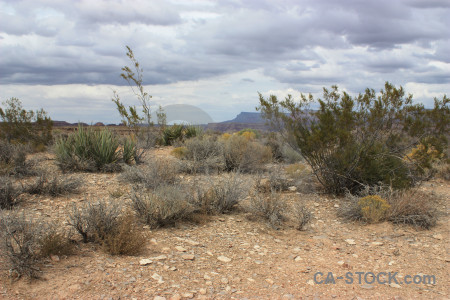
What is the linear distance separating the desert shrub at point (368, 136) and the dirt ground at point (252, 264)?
1670 mm

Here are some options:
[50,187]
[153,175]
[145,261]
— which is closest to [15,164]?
[50,187]

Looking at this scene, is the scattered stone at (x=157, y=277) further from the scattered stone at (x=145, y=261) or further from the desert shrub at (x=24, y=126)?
the desert shrub at (x=24, y=126)

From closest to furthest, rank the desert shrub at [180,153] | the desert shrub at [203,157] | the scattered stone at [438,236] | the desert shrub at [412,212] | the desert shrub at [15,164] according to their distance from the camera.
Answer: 1. the scattered stone at [438,236]
2. the desert shrub at [412,212]
3. the desert shrub at [15,164]
4. the desert shrub at [203,157]
5. the desert shrub at [180,153]

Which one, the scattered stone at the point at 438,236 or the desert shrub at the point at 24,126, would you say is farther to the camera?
the desert shrub at the point at 24,126

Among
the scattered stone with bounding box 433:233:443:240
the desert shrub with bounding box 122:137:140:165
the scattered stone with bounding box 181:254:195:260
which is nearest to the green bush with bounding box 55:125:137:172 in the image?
the desert shrub with bounding box 122:137:140:165

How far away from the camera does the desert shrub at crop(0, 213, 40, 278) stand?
3.66 metres

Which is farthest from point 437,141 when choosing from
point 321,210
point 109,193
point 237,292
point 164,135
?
point 164,135

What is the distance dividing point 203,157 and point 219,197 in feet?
14.6

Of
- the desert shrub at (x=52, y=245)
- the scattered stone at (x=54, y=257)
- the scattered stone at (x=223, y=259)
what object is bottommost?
the scattered stone at (x=223, y=259)

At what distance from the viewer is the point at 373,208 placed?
6133 millimetres

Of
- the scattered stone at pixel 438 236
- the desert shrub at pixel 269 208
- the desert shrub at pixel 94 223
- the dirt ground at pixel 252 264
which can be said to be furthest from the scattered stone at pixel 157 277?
the scattered stone at pixel 438 236

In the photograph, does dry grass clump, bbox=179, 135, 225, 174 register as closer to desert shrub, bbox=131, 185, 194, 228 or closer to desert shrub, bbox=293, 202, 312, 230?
desert shrub, bbox=131, 185, 194, 228

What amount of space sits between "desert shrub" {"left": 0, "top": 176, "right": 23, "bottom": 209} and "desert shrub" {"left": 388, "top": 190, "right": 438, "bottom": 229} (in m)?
6.70

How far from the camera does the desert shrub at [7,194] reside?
6.16 meters
